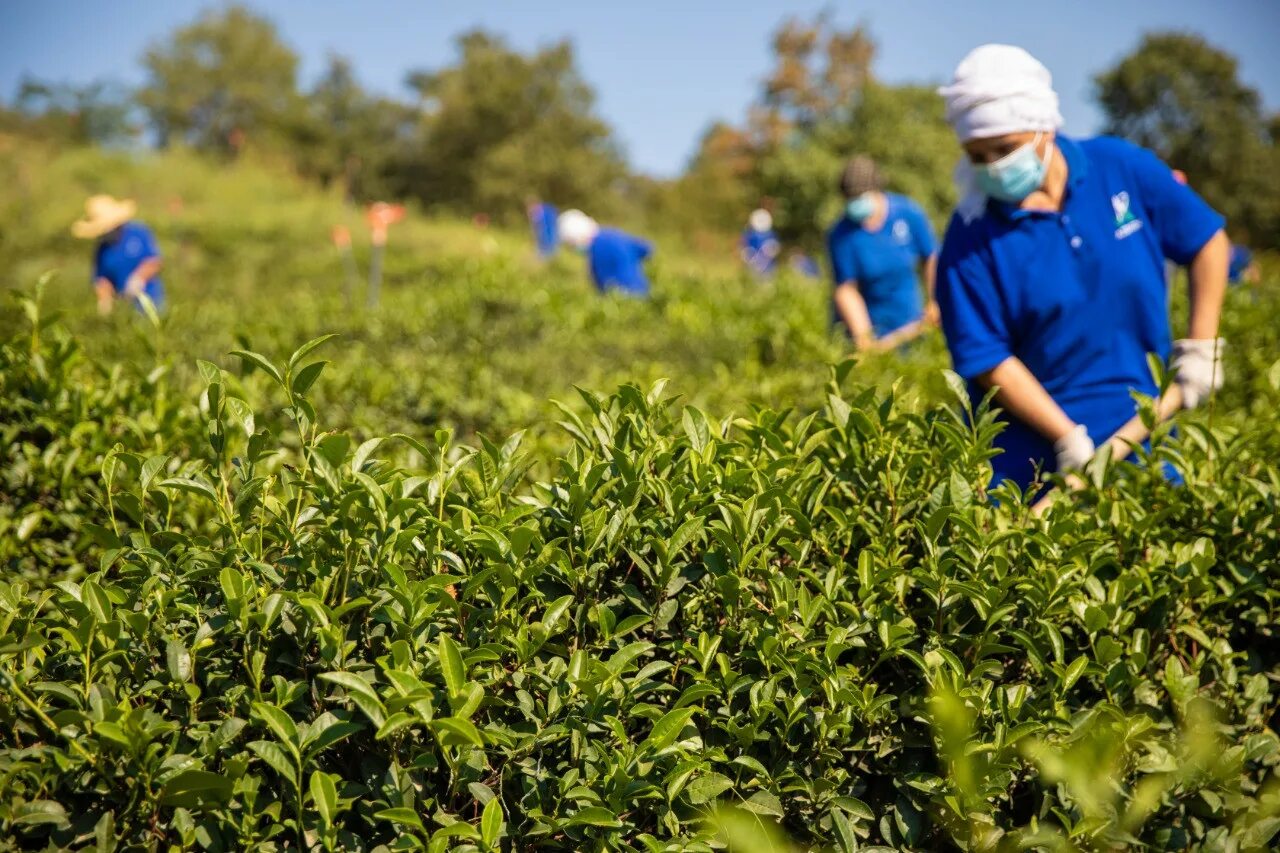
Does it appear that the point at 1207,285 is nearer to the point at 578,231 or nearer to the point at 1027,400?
the point at 1027,400

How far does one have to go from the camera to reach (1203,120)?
36094 millimetres

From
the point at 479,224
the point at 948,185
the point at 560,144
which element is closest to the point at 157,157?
the point at 479,224

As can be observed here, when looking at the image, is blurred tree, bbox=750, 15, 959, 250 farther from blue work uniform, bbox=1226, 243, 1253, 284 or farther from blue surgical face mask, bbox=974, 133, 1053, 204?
blue surgical face mask, bbox=974, 133, 1053, 204

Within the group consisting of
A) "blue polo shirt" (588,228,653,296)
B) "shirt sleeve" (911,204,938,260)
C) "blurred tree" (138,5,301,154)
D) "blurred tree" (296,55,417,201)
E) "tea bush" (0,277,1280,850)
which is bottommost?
"tea bush" (0,277,1280,850)

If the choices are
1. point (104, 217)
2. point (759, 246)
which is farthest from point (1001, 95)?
point (759, 246)

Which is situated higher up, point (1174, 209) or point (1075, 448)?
point (1174, 209)

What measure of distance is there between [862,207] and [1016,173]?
353 centimetres

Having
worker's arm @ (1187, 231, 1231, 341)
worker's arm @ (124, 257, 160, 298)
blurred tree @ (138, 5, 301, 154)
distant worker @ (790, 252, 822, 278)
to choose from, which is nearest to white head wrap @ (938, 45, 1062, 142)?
worker's arm @ (1187, 231, 1231, 341)

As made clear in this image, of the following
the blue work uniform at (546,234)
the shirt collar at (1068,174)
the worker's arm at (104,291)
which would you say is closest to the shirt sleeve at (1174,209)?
the shirt collar at (1068,174)

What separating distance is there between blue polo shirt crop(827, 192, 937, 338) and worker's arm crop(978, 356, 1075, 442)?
3646 millimetres

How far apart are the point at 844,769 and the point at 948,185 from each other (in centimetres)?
2455

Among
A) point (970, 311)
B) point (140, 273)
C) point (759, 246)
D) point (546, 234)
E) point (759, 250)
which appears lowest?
point (970, 311)

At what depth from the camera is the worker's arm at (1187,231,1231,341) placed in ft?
9.58

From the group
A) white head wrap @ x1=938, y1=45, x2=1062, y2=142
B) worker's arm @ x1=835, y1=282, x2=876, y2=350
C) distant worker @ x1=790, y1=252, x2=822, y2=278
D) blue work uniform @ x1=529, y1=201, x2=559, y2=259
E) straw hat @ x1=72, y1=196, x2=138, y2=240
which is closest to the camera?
white head wrap @ x1=938, y1=45, x2=1062, y2=142
